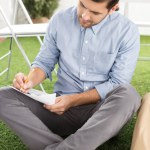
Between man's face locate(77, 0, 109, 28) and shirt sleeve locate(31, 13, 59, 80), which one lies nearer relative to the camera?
man's face locate(77, 0, 109, 28)

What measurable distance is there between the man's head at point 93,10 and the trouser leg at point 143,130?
1.44 ft

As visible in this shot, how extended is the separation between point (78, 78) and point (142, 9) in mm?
4929

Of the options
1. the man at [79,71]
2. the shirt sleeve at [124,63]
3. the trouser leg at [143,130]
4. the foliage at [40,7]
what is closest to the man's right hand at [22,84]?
the man at [79,71]

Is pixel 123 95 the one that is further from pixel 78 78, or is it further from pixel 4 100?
pixel 4 100

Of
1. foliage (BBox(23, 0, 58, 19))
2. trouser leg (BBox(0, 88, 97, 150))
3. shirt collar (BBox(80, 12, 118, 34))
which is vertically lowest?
foliage (BBox(23, 0, 58, 19))

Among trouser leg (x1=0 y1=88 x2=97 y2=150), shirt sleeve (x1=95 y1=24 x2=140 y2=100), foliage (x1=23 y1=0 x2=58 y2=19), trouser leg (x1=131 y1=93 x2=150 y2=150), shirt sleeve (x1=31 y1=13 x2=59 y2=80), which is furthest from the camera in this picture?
foliage (x1=23 y1=0 x2=58 y2=19)

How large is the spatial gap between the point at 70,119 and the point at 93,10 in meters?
0.54

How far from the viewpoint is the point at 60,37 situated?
1.82 meters

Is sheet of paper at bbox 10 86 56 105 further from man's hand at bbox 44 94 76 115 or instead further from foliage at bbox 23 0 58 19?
foliage at bbox 23 0 58 19

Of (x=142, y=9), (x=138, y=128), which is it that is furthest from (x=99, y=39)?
(x=142, y=9)

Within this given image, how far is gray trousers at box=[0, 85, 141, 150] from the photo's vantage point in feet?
4.50

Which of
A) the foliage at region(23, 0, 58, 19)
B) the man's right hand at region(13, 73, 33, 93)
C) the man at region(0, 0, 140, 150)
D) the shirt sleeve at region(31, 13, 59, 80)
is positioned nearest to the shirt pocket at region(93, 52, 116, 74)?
the man at region(0, 0, 140, 150)

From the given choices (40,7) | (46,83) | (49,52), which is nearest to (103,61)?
(49,52)

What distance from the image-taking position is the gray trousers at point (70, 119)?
1372mm
